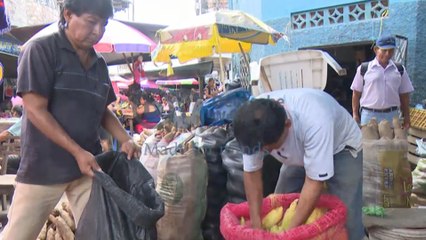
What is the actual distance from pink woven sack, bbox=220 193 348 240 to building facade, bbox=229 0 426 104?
16.7 ft

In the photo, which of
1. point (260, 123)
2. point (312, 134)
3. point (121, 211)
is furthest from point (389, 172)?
point (121, 211)

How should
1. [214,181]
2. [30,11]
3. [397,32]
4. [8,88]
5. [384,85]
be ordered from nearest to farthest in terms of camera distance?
[214,181], [384,85], [397,32], [30,11], [8,88]

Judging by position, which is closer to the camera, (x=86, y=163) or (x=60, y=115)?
(x=86, y=163)

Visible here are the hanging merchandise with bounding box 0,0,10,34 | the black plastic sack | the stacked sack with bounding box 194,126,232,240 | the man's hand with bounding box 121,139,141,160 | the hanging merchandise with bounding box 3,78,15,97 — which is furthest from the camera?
the hanging merchandise with bounding box 3,78,15,97

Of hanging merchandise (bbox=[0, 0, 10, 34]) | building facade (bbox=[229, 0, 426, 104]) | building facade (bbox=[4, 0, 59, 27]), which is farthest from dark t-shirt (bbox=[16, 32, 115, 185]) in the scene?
building facade (bbox=[4, 0, 59, 27])

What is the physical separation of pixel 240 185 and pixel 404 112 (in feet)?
9.14

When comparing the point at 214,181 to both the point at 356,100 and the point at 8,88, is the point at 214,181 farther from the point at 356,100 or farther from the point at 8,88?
the point at 8,88

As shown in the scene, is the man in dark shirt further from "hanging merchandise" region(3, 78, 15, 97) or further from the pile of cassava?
"hanging merchandise" region(3, 78, 15, 97)

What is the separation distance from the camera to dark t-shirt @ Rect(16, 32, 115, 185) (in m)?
2.11

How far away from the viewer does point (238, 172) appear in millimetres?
3307

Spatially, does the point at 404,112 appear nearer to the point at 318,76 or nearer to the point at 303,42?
the point at 318,76

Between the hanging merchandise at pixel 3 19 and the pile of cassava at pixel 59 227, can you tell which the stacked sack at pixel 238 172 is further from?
the hanging merchandise at pixel 3 19

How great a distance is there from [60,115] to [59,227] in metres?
1.43

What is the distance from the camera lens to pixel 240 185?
3.32m
